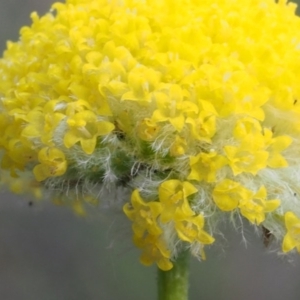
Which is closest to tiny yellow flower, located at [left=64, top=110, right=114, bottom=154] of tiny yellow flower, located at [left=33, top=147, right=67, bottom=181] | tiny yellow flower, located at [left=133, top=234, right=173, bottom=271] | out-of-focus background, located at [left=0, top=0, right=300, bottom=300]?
tiny yellow flower, located at [left=33, top=147, right=67, bottom=181]

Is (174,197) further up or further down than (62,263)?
A: further up

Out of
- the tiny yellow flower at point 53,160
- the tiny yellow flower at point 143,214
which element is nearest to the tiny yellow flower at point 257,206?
the tiny yellow flower at point 143,214

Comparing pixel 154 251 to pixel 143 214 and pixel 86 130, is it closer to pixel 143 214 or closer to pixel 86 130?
pixel 143 214

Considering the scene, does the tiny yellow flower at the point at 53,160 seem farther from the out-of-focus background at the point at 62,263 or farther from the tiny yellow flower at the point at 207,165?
the out-of-focus background at the point at 62,263

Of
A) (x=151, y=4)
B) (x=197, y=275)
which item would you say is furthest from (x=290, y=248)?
(x=197, y=275)

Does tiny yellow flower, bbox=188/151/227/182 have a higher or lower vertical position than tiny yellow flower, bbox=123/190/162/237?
higher

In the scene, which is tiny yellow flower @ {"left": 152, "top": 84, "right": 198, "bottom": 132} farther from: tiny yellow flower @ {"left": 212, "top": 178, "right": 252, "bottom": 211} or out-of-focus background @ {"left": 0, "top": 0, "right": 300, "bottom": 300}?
out-of-focus background @ {"left": 0, "top": 0, "right": 300, "bottom": 300}

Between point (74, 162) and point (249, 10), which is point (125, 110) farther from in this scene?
point (249, 10)

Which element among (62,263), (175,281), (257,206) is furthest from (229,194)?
(62,263)
